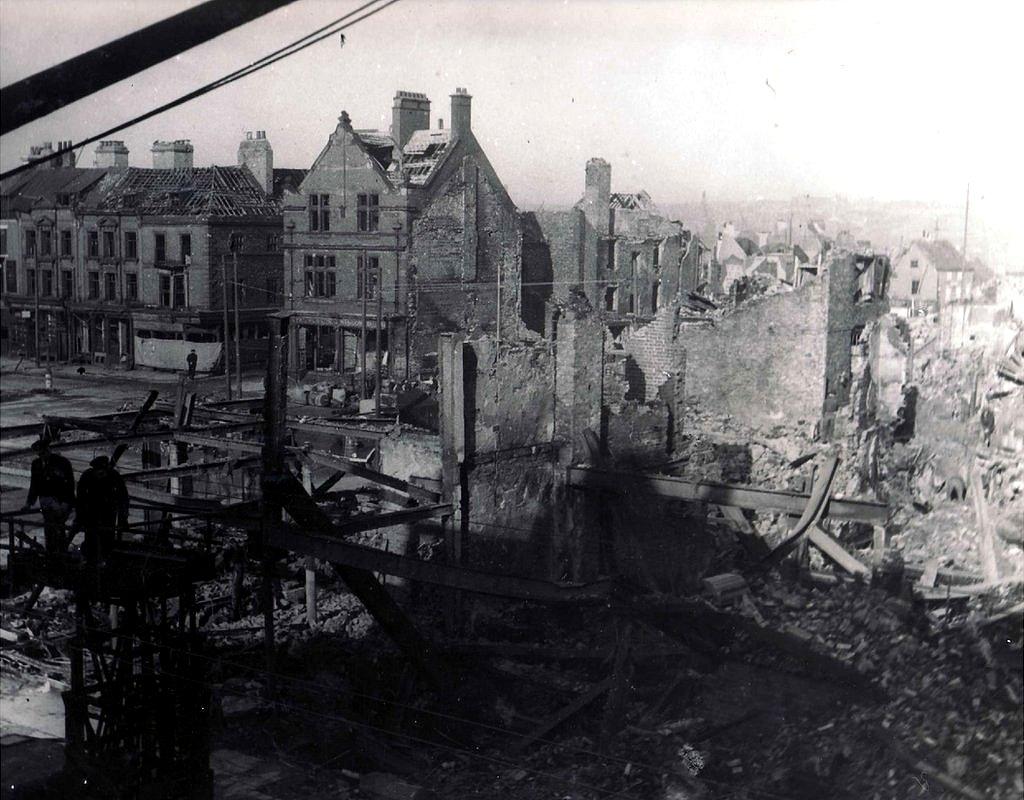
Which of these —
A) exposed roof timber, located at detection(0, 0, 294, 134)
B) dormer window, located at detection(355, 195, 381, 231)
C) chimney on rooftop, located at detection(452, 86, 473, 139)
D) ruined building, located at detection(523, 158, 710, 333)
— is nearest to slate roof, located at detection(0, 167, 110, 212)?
dormer window, located at detection(355, 195, 381, 231)

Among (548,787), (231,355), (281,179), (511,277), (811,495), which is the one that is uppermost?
(281,179)

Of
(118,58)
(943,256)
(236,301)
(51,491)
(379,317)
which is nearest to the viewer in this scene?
(118,58)

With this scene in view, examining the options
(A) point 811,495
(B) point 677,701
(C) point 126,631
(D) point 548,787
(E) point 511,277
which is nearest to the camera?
(C) point 126,631

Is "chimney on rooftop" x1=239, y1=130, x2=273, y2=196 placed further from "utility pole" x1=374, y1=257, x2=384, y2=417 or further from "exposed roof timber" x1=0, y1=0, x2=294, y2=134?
"exposed roof timber" x1=0, y1=0, x2=294, y2=134

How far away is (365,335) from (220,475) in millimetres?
3757

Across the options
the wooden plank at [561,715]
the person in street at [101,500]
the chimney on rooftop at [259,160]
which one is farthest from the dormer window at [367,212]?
the wooden plank at [561,715]

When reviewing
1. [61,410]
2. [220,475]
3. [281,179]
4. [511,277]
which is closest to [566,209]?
[511,277]

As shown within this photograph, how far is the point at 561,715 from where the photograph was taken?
406 inches

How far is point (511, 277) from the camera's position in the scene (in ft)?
59.0

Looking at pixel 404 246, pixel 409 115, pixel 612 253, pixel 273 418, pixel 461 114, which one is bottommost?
pixel 273 418

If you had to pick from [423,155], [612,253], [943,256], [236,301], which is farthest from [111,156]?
[943,256]

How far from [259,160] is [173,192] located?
1657 millimetres

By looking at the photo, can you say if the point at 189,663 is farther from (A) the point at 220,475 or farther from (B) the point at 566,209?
(B) the point at 566,209

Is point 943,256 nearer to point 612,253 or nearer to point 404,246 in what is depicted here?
point 612,253
